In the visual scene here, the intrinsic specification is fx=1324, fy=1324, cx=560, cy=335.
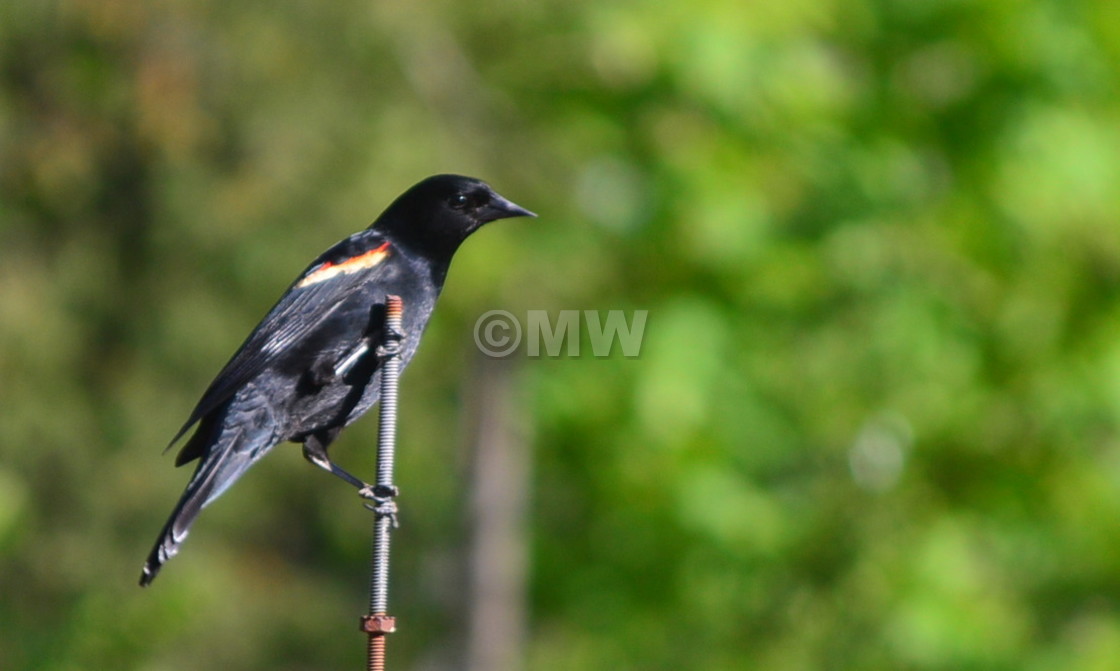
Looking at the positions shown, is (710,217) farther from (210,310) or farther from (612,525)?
(210,310)

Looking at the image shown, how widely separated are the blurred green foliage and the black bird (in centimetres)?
361

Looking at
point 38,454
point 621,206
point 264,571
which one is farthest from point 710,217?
point 38,454

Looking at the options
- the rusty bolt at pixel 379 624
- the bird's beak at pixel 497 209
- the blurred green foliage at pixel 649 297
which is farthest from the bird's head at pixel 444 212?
the blurred green foliage at pixel 649 297

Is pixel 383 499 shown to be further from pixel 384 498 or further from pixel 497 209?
pixel 497 209

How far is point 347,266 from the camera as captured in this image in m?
4.10

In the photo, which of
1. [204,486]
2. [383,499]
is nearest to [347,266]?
[204,486]

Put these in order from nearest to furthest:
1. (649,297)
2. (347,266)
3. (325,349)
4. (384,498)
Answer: (384,498) → (325,349) → (347,266) → (649,297)

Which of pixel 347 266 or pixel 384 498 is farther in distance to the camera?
pixel 347 266

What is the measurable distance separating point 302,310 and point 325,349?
7.1 inches

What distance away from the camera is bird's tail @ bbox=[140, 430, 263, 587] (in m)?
3.35

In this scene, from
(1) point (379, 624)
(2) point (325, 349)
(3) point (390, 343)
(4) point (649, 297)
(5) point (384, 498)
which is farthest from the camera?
(4) point (649, 297)

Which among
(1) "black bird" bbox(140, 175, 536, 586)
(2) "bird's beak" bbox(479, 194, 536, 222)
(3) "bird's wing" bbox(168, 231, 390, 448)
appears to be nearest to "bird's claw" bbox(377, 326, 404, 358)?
(1) "black bird" bbox(140, 175, 536, 586)

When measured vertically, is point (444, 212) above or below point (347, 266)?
above

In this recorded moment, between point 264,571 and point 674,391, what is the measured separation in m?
3.33
